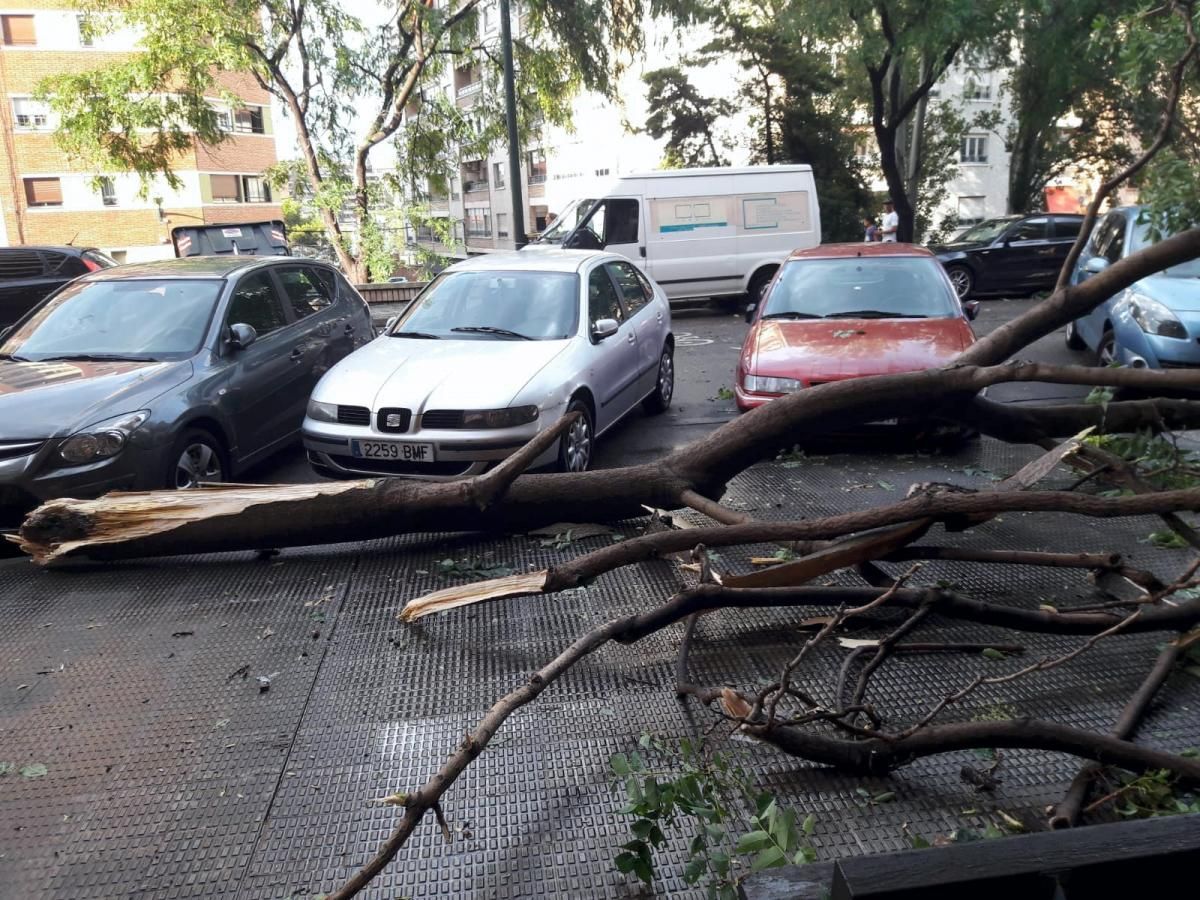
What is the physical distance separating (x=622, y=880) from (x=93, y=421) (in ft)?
14.3

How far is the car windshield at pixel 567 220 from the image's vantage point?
16.3 meters

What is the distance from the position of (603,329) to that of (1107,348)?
5.29 m

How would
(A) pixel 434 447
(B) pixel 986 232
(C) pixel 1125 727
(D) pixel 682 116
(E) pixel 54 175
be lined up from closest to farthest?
(C) pixel 1125 727 → (A) pixel 434 447 → (B) pixel 986 232 → (D) pixel 682 116 → (E) pixel 54 175

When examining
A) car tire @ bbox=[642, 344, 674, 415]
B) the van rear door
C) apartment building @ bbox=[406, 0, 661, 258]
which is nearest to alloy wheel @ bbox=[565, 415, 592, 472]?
car tire @ bbox=[642, 344, 674, 415]

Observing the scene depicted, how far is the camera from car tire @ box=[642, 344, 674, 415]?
9.03 m

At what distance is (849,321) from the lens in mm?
7895

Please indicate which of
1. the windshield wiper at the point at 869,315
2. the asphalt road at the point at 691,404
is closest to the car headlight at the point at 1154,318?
the asphalt road at the point at 691,404

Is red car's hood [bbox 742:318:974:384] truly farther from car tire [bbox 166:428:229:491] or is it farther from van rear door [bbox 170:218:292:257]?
van rear door [bbox 170:218:292:257]

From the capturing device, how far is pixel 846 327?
7.77 meters

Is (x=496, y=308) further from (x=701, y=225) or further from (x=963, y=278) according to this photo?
(x=963, y=278)

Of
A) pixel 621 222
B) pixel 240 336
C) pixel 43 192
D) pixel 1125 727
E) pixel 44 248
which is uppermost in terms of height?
pixel 43 192

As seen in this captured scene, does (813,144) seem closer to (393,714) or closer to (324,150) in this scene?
(324,150)

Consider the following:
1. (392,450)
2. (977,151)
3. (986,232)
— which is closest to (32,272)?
(392,450)

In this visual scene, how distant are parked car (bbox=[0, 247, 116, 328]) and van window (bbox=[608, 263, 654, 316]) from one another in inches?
332
